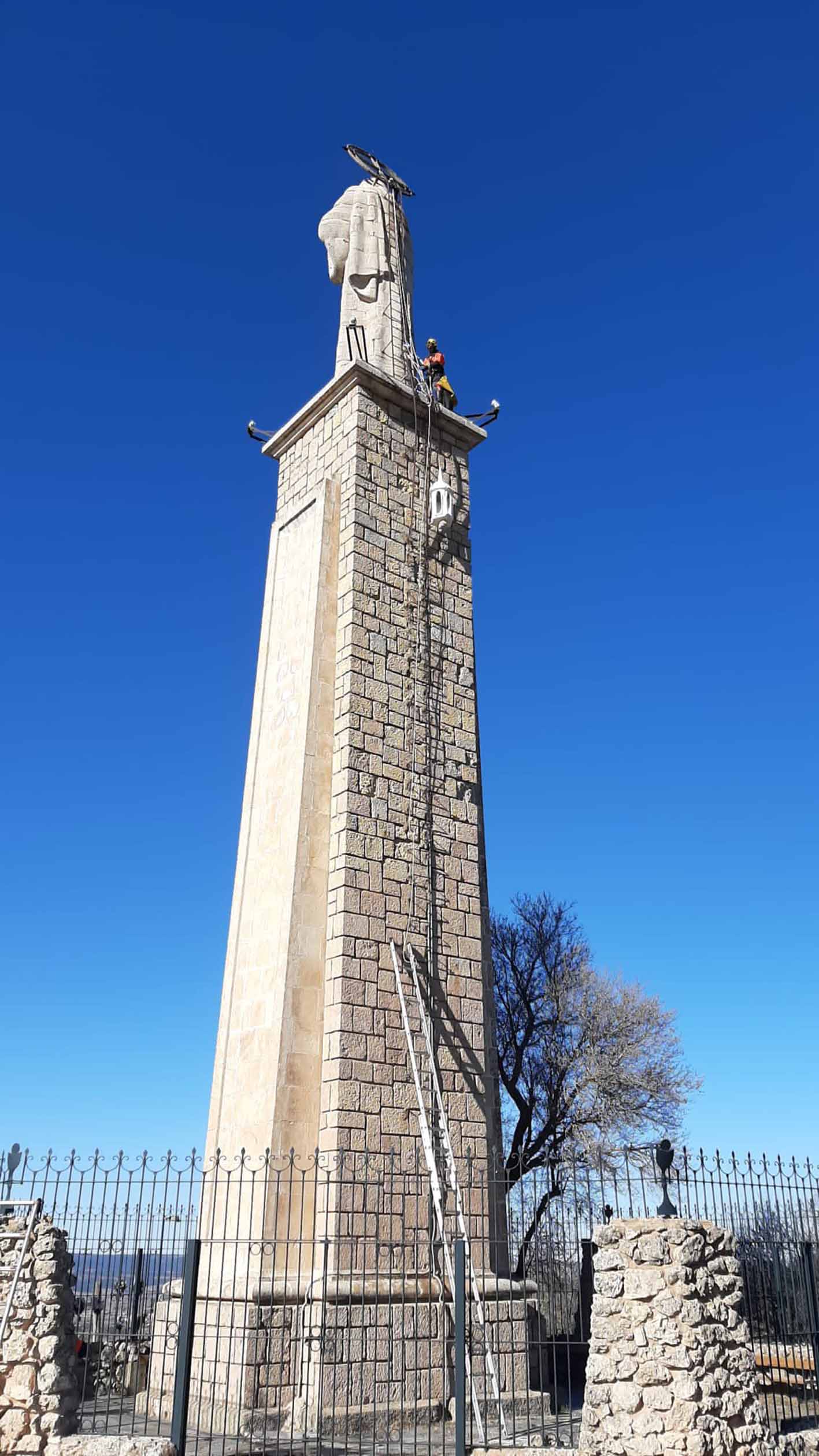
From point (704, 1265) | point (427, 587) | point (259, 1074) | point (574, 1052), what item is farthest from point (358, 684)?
point (574, 1052)

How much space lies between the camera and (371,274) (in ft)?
49.6

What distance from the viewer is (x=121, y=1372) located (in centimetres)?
1219

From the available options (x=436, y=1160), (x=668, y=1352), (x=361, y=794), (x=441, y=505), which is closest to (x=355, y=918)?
(x=361, y=794)

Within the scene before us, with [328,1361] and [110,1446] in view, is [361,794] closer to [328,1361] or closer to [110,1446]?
[328,1361]

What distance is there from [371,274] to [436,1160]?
11237mm

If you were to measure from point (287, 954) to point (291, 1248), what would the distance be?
265 cm

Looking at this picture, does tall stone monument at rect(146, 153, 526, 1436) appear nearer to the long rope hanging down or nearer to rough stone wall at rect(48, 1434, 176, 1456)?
the long rope hanging down

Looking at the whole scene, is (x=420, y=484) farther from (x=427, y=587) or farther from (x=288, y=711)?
(x=288, y=711)

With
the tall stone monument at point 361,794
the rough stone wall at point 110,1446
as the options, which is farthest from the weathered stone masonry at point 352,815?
the rough stone wall at point 110,1446

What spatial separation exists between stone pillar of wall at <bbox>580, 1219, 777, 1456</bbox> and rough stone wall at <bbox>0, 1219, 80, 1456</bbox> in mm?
3779

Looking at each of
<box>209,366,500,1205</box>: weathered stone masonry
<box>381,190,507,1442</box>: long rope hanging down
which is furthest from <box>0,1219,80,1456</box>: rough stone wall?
<box>381,190,507,1442</box>: long rope hanging down

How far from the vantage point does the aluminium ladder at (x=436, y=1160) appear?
1001 centimetres

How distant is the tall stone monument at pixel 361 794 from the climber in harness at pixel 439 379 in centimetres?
33

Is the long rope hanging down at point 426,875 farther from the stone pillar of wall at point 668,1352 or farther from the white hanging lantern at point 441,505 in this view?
the stone pillar of wall at point 668,1352
